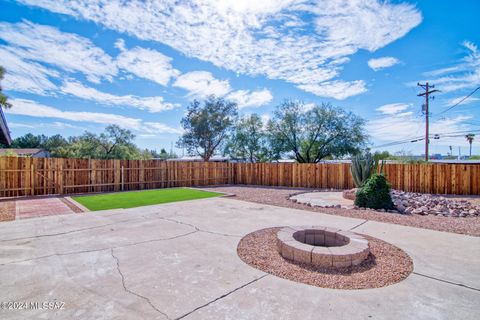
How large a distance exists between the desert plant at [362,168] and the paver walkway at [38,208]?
10667 mm

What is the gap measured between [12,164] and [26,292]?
10.0 meters

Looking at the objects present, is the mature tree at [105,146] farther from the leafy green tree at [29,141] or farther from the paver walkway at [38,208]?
the leafy green tree at [29,141]

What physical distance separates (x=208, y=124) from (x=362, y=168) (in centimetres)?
1800

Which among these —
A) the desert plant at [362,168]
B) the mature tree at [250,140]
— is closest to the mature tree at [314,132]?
the mature tree at [250,140]

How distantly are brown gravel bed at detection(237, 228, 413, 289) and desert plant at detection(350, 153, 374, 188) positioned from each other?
6.32 meters

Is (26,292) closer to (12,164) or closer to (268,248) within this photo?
(268,248)

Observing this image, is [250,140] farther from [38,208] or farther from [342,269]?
[342,269]

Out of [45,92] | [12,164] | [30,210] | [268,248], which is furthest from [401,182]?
[45,92]

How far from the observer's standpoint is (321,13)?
7.82 meters

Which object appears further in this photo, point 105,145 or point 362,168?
point 105,145

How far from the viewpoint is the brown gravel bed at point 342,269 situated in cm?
289

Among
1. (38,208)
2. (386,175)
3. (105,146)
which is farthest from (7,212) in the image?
(105,146)

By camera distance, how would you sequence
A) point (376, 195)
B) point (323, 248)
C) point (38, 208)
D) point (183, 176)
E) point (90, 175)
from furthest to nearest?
point (183, 176), point (90, 175), point (376, 195), point (38, 208), point (323, 248)

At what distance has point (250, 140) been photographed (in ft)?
77.8
